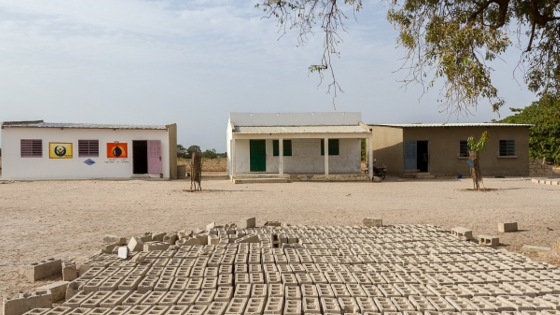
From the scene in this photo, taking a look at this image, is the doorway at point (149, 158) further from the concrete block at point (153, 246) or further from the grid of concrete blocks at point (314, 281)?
the concrete block at point (153, 246)

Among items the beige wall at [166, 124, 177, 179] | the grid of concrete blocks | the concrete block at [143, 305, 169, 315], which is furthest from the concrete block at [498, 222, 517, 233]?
the beige wall at [166, 124, 177, 179]

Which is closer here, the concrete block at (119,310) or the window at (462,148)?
Result: the concrete block at (119,310)

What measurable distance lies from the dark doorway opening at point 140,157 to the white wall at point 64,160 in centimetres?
96

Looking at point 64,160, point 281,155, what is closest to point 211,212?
point 281,155

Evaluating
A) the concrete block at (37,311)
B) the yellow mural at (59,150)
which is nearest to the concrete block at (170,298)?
the concrete block at (37,311)

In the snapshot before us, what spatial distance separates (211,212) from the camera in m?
12.5

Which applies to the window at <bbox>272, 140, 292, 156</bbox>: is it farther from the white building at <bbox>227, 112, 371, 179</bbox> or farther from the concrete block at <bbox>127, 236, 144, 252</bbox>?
the concrete block at <bbox>127, 236, 144, 252</bbox>

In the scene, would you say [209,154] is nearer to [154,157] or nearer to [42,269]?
[154,157]

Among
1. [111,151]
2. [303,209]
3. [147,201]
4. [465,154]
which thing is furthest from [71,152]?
[465,154]

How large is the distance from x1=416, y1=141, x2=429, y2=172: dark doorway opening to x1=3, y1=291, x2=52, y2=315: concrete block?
27709 mm

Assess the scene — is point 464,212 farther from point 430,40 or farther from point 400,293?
point 400,293

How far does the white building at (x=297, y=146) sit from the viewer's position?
26.7 m

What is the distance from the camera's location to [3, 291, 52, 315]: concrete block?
4508 millimetres

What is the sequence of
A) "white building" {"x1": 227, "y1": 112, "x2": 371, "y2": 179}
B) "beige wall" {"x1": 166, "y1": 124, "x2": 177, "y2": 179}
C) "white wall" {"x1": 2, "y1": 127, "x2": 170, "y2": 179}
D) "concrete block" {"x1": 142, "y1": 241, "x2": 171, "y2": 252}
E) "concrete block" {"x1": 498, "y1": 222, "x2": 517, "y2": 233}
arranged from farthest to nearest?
"beige wall" {"x1": 166, "y1": 124, "x2": 177, "y2": 179} → "white building" {"x1": 227, "y1": 112, "x2": 371, "y2": 179} → "white wall" {"x1": 2, "y1": 127, "x2": 170, "y2": 179} → "concrete block" {"x1": 498, "y1": 222, "x2": 517, "y2": 233} → "concrete block" {"x1": 142, "y1": 241, "x2": 171, "y2": 252}
